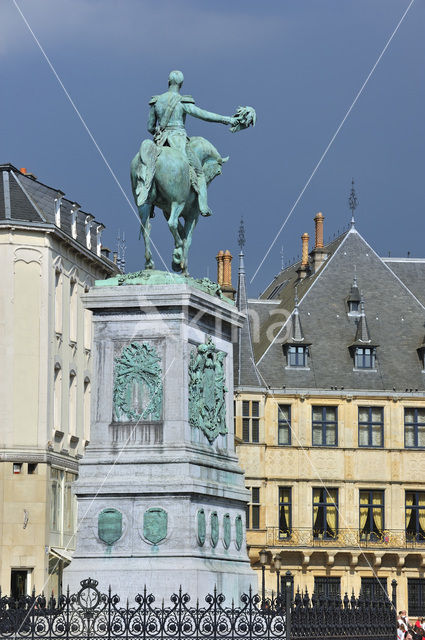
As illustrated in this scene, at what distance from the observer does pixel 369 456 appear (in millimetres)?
65562

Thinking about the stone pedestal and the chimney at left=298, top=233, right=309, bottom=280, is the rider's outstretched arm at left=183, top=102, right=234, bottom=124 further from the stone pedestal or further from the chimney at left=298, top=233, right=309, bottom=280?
the chimney at left=298, top=233, right=309, bottom=280

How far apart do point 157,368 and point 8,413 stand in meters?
30.9

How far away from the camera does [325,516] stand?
213 ft

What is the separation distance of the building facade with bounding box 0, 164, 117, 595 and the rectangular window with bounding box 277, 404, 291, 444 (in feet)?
38.2

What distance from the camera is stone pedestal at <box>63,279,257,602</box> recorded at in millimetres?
21344

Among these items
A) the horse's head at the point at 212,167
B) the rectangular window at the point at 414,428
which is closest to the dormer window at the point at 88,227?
the rectangular window at the point at 414,428

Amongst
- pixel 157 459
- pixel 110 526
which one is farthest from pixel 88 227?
pixel 110 526

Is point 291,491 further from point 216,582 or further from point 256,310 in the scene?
point 216,582

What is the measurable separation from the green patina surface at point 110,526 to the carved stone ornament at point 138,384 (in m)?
1.39

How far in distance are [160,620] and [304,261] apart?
5633 cm

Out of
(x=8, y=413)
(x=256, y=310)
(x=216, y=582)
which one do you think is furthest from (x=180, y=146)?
(x=256, y=310)

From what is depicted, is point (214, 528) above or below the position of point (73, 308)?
below

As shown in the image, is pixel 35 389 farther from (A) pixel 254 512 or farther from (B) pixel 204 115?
(B) pixel 204 115

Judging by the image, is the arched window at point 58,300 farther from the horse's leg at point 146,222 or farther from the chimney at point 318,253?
the horse's leg at point 146,222
